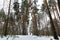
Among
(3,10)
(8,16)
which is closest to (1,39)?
(8,16)

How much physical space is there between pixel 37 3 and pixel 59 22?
1.38m

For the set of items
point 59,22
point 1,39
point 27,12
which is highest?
point 27,12

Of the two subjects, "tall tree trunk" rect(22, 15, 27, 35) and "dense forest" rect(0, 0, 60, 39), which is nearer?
"dense forest" rect(0, 0, 60, 39)

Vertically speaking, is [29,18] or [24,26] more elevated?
[29,18]

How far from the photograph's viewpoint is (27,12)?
4340 mm

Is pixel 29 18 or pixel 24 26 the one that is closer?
pixel 29 18

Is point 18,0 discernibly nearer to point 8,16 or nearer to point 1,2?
point 1,2

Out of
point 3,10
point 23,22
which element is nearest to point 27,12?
point 23,22

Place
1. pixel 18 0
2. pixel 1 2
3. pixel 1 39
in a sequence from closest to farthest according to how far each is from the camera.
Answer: pixel 1 39 < pixel 1 2 < pixel 18 0

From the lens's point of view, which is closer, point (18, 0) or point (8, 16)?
point (8, 16)

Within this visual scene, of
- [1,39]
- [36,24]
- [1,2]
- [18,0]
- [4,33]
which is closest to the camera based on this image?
[1,39]

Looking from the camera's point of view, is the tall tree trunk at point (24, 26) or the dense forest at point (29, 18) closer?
the dense forest at point (29, 18)

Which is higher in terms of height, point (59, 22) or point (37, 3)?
point (37, 3)

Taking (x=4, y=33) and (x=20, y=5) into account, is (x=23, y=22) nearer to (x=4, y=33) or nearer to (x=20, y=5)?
(x=20, y=5)
